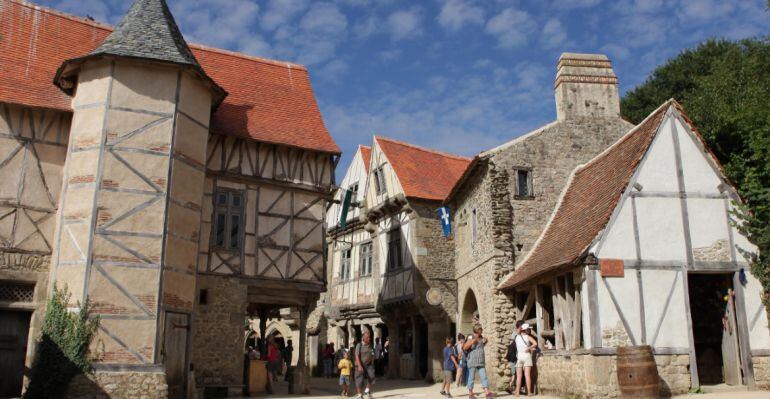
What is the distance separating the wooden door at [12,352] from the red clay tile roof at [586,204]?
9.90 meters

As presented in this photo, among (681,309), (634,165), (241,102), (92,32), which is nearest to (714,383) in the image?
(681,309)

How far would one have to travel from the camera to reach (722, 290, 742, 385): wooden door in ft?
37.4

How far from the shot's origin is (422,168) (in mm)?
22766

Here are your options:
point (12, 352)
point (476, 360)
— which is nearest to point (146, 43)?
point (12, 352)

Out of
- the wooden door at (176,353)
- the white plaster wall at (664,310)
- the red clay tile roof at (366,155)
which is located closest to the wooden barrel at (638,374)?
the white plaster wall at (664,310)

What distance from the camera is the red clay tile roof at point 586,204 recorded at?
464 inches

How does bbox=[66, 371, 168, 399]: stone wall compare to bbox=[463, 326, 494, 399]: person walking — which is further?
bbox=[463, 326, 494, 399]: person walking

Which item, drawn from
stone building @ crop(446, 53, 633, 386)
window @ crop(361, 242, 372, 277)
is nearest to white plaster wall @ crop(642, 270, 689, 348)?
stone building @ crop(446, 53, 633, 386)

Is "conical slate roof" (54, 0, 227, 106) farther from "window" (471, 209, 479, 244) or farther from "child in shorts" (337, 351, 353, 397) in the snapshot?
"window" (471, 209, 479, 244)

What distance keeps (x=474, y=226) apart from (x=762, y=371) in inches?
313

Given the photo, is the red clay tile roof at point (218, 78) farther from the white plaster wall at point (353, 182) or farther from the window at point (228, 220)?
the white plaster wall at point (353, 182)

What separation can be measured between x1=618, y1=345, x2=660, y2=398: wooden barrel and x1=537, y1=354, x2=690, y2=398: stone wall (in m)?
0.27

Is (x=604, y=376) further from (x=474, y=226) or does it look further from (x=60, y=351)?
(x=60, y=351)

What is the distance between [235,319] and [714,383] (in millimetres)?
10042
